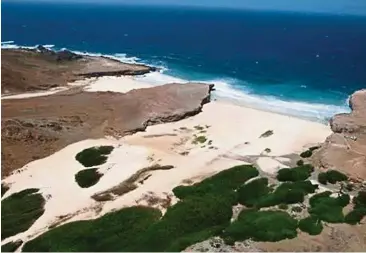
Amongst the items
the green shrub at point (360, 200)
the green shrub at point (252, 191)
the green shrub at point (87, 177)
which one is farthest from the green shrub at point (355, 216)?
the green shrub at point (87, 177)

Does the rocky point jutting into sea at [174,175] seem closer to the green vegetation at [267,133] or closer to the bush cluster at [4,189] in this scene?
the bush cluster at [4,189]

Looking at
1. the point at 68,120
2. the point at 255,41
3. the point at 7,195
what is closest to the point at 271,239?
the point at 7,195

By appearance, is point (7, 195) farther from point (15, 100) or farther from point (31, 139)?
point (15, 100)

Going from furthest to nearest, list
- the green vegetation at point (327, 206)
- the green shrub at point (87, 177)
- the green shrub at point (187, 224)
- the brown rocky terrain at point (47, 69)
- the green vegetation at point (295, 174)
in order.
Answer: the brown rocky terrain at point (47, 69) < the green shrub at point (87, 177) < the green vegetation at point (295, 174) < the green vegetation at point (327, 206) < the green shrub at point (187, 224)

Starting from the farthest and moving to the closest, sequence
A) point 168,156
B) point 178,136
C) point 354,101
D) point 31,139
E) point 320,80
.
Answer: point 320,80, point 354,101, point 178,136, point 31,139, point 168,156

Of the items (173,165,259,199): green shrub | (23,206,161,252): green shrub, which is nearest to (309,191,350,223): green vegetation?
(173,165,259,199): green shrub

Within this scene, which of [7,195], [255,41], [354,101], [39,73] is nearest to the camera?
[7,195]

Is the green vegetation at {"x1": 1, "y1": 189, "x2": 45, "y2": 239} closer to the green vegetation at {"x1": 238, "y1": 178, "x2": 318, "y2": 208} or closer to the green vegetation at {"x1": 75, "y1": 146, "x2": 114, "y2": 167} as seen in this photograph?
the green vegetation at {"x1": 75, "y1": 146, "x2": 114, "y2": 167}
